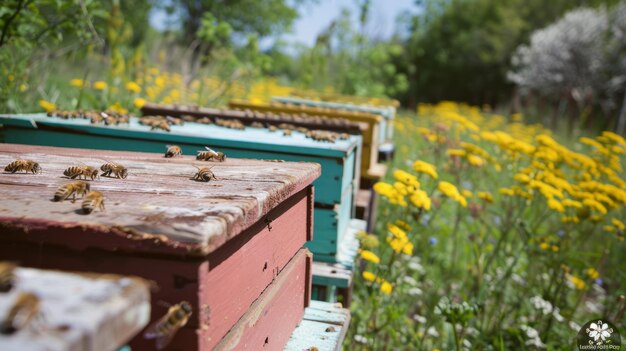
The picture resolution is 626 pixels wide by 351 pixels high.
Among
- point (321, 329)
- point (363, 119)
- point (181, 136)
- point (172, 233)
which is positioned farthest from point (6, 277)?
point (363, 119)

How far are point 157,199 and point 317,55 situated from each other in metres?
7.03

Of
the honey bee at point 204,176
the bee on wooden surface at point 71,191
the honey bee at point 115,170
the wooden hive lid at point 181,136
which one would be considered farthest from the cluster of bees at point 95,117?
the bee on wooden surface at point 71,191

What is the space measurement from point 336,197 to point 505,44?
3202cm

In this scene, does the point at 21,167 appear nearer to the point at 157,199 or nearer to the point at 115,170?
the point at 115,170

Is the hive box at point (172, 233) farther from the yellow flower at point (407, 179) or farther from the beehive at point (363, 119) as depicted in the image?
the beehive at point (363, 119)

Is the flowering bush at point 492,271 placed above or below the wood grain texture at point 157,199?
below

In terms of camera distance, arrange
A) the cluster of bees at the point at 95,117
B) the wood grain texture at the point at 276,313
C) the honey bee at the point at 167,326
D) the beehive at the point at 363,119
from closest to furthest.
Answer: the honey bee at the point at 167,326 → the wood grain texture at the point at 276,313 → the cluster of bees at the point at 95,117 → the beehive at the point at 363,119

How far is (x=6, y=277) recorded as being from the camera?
1.84 ft

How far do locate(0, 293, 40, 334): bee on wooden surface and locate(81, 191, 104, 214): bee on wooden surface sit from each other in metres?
0.41

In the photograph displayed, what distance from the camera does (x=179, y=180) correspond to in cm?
131

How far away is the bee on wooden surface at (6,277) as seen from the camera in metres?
0.55

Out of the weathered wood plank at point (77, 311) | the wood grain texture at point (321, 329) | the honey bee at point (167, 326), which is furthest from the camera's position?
the wood grain texture at point (321, 329)

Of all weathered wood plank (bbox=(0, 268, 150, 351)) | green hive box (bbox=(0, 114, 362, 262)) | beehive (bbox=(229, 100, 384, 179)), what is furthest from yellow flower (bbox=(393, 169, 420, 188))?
weathered wood plank (bbox=(0, 268, 150, 351))

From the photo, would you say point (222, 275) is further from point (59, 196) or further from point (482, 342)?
point (482, 342)
